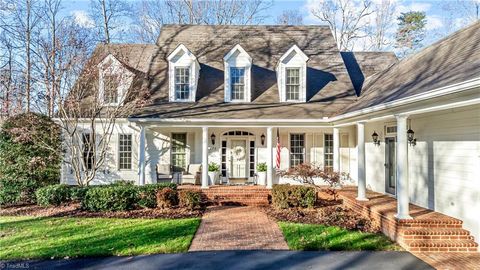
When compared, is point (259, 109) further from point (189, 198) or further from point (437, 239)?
point (437, 239)

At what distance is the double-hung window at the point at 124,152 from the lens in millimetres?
14594

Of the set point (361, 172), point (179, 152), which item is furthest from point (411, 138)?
point (179, 152)

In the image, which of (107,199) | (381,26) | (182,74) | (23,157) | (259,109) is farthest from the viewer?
(381,26)

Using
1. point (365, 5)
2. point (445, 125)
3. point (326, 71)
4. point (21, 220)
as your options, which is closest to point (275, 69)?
point (326, 71)

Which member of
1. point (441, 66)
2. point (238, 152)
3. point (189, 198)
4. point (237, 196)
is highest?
Result: point (441, 66)

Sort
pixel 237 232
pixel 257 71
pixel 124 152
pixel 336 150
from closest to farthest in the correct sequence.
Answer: pixel 237 232
pixel 336 150
pixel 124 152
pixel 257 71

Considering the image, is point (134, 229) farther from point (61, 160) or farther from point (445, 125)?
point (445, 125)

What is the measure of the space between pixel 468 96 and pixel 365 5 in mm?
25838

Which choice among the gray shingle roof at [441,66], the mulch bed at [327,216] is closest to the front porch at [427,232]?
the mulch bed at [327,216]

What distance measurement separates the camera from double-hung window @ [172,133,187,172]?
579 inches

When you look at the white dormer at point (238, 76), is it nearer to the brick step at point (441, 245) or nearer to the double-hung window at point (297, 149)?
the double-hung window at point (297, 149)

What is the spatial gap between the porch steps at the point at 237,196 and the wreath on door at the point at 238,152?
8.71 feet

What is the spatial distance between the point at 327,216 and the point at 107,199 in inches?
273

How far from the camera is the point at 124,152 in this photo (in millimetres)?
14594
